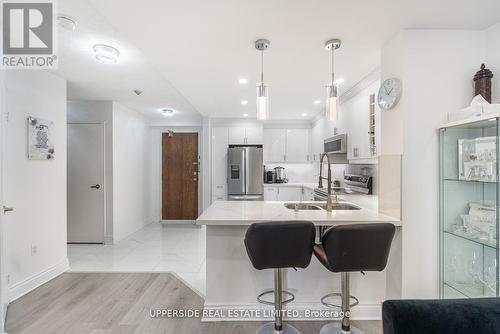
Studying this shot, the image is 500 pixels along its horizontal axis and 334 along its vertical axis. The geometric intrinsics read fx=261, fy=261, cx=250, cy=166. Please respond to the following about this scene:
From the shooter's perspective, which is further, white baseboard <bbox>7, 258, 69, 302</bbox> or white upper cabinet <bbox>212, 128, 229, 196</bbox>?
white upper cabinet <bbox>212, 128, 229, 196</bbox>

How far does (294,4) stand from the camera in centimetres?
169

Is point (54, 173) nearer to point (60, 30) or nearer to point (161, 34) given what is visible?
point (60, 30)

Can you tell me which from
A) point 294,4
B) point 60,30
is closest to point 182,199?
point 60,30

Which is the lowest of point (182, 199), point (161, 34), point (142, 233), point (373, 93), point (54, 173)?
point (142, 233)

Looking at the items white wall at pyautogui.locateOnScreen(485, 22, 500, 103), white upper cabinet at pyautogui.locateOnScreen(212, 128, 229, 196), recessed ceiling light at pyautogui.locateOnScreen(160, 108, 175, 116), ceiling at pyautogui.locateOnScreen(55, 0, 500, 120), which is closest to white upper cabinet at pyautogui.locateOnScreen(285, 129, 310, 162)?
white upper cabinet at pyautogui.locateOnScreen(212, 128, 229, 196)


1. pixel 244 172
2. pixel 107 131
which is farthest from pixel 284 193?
pixel 107 131

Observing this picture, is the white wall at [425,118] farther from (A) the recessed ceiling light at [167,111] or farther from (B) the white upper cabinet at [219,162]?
(A) the recessed ceiling light at [167,111]

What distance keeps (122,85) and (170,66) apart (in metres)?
1.31

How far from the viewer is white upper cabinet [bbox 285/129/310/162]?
19.0 feet

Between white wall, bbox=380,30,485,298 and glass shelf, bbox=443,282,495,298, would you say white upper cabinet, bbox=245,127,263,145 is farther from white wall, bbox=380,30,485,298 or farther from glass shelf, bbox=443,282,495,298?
glass shelf, bbox=443,282,495,298

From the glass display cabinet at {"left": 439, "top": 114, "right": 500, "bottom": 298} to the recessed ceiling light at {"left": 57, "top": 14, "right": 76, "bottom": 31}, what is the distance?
295 cm

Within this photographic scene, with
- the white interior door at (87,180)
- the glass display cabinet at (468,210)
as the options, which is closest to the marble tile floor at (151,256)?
the white interior door at (87,180)

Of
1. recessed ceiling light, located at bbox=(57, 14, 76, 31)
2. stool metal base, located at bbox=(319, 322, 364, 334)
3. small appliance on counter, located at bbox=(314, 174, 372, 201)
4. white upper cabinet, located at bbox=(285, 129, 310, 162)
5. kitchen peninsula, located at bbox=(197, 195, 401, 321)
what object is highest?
recessed ceiling light, located at bbox=(57, 14, 76, 31)

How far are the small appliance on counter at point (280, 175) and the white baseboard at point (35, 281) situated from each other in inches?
160
